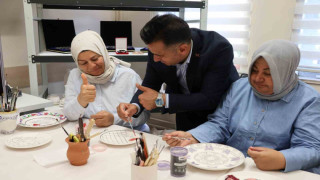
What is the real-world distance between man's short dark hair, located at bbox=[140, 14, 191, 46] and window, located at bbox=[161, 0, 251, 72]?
1.26 m

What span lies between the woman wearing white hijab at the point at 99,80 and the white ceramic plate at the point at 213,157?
0.57 meters

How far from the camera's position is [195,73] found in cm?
151

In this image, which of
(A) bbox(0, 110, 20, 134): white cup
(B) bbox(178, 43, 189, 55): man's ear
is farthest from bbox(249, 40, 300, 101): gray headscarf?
(A) bbox(0, 110, 20, 134): white cup

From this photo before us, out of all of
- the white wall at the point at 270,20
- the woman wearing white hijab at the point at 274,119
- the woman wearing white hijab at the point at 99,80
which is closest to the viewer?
the woman wearing white hijab at the point at 274,119

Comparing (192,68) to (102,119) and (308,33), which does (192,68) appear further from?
(308,33)

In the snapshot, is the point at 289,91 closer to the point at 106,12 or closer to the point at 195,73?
the point at 195,73

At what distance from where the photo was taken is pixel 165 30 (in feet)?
4.42

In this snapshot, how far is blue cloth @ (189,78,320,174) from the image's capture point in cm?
112

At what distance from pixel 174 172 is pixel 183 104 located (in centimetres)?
47

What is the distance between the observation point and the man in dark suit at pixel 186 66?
1368 mm

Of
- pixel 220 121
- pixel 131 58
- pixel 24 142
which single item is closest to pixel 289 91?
pixel 220 121

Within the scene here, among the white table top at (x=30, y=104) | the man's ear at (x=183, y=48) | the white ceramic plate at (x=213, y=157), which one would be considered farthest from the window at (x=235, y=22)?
the white ceramic plate at (x=213, y=157)

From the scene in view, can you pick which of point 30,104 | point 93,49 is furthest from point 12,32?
point 93,49

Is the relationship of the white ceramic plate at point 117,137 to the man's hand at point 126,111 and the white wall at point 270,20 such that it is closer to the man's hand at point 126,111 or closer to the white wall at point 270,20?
the man's hand at point 126,111
